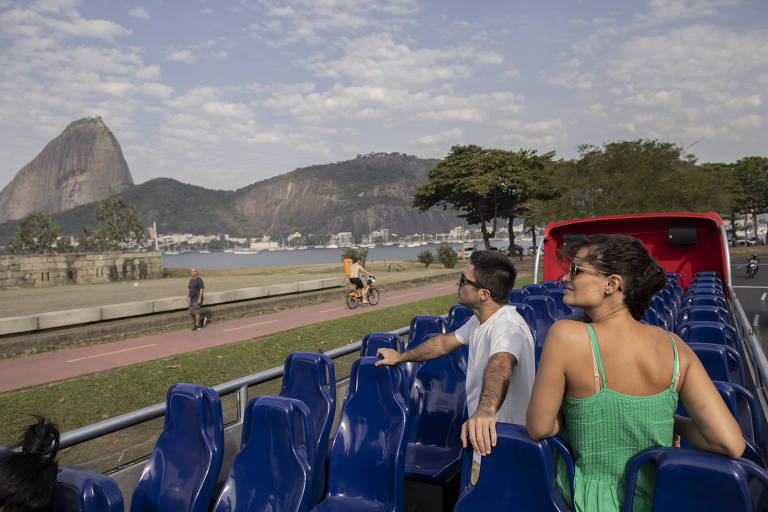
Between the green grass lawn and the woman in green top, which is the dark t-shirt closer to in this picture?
the green grass lawn

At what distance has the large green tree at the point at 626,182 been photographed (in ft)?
98.6

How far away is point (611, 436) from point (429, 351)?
152 centimetres

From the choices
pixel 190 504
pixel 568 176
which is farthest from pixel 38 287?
pixel 568 176

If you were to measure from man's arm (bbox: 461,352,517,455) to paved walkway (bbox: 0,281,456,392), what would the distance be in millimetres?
8952

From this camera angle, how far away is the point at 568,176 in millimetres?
33719

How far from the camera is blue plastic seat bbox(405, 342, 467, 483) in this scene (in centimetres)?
399

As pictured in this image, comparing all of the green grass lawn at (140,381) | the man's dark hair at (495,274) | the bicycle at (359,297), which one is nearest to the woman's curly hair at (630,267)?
the man's dark hair at (495,274)

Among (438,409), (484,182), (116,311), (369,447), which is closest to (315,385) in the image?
(369,447)

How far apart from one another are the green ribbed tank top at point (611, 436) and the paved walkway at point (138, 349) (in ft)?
31.1

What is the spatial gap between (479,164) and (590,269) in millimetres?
42627

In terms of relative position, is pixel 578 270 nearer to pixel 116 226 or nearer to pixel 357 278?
pixel 357 278

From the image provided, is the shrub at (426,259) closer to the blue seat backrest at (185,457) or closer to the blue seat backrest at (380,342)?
the blue seat backrest at (380,342)

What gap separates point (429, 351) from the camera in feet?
10.3

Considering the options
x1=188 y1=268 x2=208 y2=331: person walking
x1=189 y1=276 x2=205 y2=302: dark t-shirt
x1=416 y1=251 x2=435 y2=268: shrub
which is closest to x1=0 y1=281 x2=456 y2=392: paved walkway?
x1=188 y1=268 x2=208 y2=331: person walking
